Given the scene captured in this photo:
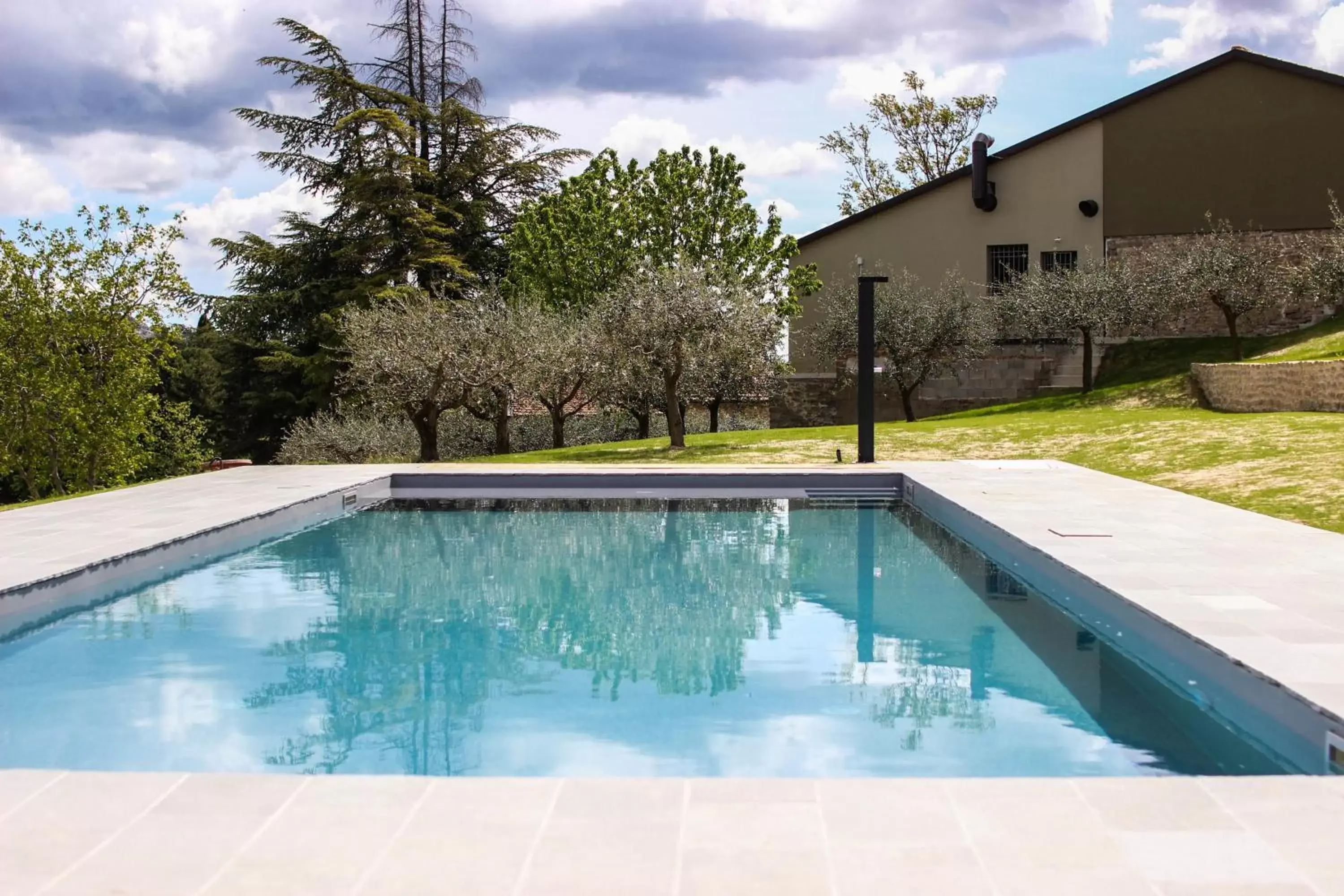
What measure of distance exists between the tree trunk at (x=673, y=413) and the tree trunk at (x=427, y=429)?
4387mm

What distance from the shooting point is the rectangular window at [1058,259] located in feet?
98.9

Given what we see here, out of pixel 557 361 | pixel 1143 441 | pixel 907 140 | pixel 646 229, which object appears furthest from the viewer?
pixel 907 140

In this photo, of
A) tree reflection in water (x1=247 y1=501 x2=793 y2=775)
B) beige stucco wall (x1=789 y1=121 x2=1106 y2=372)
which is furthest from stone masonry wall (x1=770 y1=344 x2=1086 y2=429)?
tree reflection in water (x1=247 y1=501 x2=793 y2=775)

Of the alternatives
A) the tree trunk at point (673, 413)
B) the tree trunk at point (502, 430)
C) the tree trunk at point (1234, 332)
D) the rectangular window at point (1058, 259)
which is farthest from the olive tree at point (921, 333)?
the tree trunk at point (502, 430)

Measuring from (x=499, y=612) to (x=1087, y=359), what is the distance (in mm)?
20283

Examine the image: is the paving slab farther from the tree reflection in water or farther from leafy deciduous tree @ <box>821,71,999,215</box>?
leafy deciduous tree @ <box>821,71,999,215</box>

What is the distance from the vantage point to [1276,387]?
1912 cm

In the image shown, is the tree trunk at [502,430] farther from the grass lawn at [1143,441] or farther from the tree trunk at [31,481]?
the tree trunk at [31,481]

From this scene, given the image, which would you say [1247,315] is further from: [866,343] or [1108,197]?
[866,343]

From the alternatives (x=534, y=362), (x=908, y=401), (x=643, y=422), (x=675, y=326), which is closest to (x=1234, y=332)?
(x=908, y=401)

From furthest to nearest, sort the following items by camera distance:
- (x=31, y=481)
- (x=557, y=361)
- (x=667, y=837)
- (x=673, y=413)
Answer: (x=557, y=361) < (x=673, y=413) < (x=31, y=481) < (x=667, y=837)

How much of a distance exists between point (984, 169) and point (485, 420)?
14.1 m

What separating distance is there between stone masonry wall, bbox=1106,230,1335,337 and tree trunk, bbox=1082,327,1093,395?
11.9 feet

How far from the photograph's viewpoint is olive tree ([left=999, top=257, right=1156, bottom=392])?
2520 centimetres
